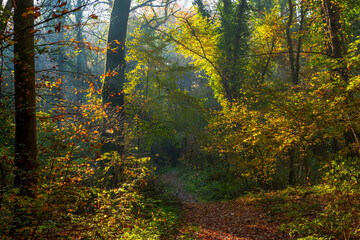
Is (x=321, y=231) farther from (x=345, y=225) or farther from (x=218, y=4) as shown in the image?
(x=218, y=4)

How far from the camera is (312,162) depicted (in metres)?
13.7

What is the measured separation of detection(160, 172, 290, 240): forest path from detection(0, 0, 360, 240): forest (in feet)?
0.20

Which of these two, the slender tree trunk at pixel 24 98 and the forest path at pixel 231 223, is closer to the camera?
the slender tree trunk at pixel 24 98

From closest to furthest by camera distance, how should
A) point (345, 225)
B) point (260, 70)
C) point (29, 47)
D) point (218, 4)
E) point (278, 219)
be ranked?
point (29, 47), point (345, 225), point (278, 219), point (260, 70), point (218, 4)

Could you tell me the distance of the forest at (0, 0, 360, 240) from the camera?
13.8 ft

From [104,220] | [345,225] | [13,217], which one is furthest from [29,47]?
[345,225]

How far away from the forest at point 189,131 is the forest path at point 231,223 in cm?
6

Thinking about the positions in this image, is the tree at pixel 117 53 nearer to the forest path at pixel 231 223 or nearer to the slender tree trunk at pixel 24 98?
the forest path at pixel 231 223

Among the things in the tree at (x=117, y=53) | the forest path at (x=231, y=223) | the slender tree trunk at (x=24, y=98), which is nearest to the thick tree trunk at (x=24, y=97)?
the slender tree trunk at (x=24, y=98)

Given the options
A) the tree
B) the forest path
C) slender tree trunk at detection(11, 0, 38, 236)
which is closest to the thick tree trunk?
slender tree trunk at detection(11, 0, 38, 236)

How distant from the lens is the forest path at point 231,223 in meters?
6.59

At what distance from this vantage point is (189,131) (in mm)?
17703

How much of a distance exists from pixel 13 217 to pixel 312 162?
13.9 m

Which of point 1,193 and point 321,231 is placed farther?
point 321,231
